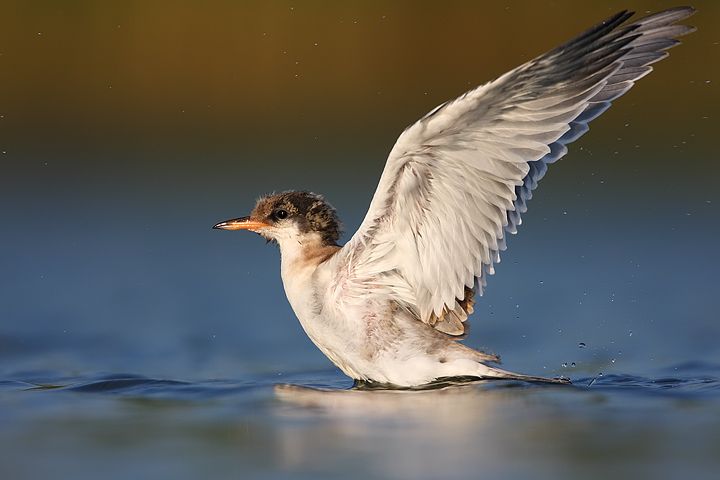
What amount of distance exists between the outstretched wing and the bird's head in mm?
787

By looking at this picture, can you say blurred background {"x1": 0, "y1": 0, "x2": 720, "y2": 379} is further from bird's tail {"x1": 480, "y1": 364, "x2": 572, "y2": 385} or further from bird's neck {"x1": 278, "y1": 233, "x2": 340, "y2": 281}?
bird's tail {"x1": 480, "y1": 364, "x2": 572, "y2": 385}

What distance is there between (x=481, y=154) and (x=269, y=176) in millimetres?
9432

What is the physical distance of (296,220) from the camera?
10398mm

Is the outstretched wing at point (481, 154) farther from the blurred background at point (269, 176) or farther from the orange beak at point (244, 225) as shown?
the blurred background at point (269, 176)

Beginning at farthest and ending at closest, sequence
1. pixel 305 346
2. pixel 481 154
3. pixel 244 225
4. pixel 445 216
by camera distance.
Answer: pixel 305 346, pixel 244 225, pixel 445 216, pixel 481 154

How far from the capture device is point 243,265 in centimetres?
1532

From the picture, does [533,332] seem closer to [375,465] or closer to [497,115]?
[497,115]

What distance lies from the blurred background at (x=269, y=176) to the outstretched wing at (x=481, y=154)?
2.19 meters

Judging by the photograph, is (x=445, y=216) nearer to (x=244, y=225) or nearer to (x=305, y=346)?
(x=244, y=225)

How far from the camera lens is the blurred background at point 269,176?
12.4m

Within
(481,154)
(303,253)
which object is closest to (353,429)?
(481,154)

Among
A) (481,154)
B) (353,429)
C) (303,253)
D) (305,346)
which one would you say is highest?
(481,154)

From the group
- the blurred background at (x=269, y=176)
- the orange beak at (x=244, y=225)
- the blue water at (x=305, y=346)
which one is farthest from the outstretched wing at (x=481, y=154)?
the blurred background at (x=269, y=176)

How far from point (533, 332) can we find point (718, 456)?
489 centimetres
